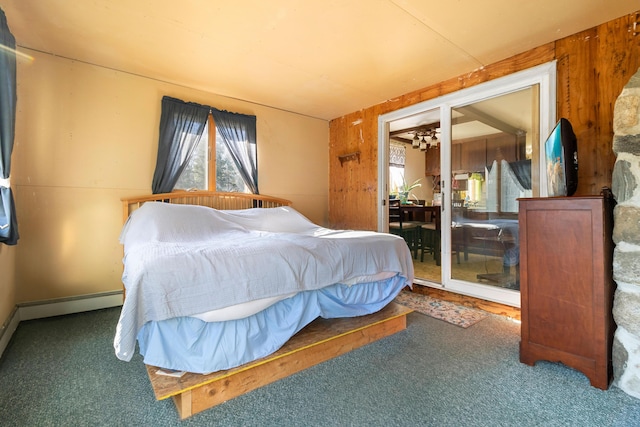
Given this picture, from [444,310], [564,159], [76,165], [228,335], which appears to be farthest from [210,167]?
[564,159]

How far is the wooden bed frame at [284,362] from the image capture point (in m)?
1.34

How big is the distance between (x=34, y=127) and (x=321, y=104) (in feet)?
9.64

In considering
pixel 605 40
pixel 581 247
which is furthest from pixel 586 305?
pixel 605 40

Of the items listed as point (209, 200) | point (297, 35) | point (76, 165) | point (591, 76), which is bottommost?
point (209, 200)

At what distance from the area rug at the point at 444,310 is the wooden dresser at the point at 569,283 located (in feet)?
A: 2.21

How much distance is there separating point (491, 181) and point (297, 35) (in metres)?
2.22

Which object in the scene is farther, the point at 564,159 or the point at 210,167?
the point at 210,167

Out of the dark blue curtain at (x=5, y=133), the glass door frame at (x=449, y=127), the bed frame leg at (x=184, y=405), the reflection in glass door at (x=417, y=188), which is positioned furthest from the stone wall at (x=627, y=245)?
the dark blue curtain at (x=5, y=133)

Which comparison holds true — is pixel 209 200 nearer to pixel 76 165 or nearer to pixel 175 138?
pixel 175 138

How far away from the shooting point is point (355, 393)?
152 centimetres

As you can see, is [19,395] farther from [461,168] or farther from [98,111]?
[461,168]

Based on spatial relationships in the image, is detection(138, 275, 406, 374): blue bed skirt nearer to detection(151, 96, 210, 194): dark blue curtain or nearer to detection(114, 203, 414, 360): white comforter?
detection(114, 203, 414, 360): white comforter

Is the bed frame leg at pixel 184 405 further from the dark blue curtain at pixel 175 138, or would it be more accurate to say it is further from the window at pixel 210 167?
the window at pixel 210 167

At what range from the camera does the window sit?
333 cm
